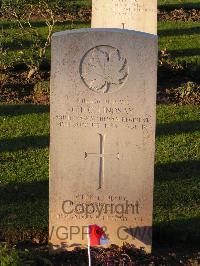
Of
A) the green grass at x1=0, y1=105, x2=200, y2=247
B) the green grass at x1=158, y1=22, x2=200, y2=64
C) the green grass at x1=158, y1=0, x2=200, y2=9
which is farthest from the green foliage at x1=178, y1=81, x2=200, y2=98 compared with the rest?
A: the green grass at x1=158, y1=0, x2=200, y2=9

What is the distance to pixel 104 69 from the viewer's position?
5.06m

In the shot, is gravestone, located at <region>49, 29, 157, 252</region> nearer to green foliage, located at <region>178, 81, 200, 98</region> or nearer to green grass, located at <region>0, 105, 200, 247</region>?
green grass, located at <region>0, 105, 200, 247</region>

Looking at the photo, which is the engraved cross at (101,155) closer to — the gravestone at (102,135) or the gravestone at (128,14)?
the gravestone at (102,135)

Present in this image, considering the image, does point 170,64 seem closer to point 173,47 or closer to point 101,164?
point 173,47

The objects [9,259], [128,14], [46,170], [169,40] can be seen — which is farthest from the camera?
[169,40]

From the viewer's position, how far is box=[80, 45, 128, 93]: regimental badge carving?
16.4ft

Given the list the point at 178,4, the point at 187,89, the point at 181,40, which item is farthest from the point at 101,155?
the point at 178,4

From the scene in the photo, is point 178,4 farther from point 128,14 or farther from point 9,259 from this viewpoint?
point 9,259

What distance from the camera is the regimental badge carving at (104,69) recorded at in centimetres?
500

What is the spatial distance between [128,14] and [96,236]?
520 centimetres

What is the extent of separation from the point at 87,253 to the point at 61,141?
90 centimetres

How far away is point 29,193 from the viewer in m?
6.56

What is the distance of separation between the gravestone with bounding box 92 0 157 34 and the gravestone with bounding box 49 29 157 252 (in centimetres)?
446

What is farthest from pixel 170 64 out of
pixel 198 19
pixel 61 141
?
pixel 61 141
